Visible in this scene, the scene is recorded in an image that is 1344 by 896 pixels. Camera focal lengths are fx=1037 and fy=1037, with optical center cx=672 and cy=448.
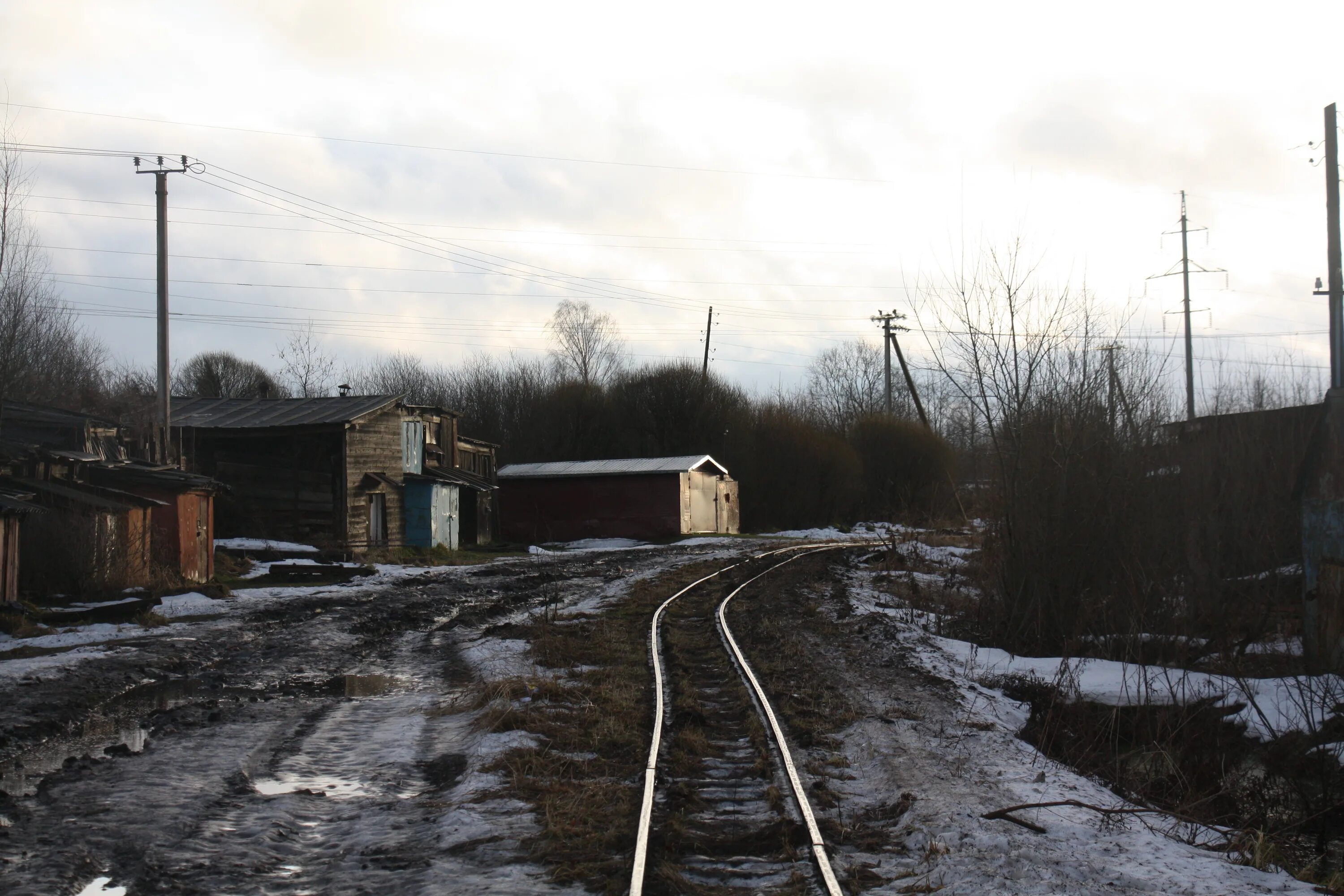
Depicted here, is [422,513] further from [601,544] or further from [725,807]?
[725,807]

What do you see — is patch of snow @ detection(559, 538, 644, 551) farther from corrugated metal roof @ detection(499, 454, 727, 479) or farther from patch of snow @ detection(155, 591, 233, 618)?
patch of snow @ detection(155, 591, 233, 618)

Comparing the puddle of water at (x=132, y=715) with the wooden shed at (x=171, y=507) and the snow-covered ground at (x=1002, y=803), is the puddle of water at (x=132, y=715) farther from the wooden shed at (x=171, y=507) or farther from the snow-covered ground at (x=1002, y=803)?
the wooden shed at (x=171, y=507)

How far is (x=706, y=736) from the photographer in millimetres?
8586

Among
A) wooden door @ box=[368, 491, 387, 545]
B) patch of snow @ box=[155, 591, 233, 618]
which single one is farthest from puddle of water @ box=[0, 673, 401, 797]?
wooden door @ box=[368, 491, 387, 545]

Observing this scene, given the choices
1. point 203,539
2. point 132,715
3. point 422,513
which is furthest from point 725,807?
point 422,513

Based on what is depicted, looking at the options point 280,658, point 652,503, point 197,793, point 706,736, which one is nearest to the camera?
point 197,793

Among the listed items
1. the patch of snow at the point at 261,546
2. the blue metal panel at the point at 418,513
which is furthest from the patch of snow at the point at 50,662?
the blue metal panel at the point at 418,513

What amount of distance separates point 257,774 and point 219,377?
7407 centimetres

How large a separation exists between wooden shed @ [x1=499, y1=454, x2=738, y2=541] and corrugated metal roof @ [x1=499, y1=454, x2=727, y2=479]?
0.14ft

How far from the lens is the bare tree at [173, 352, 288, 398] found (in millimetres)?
73062

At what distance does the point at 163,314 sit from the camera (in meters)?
25.9

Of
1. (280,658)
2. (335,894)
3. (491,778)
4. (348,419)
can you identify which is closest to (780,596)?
(280,658)

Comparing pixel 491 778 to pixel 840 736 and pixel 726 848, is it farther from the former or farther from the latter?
pixel 840 736

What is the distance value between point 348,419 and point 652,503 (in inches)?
647
